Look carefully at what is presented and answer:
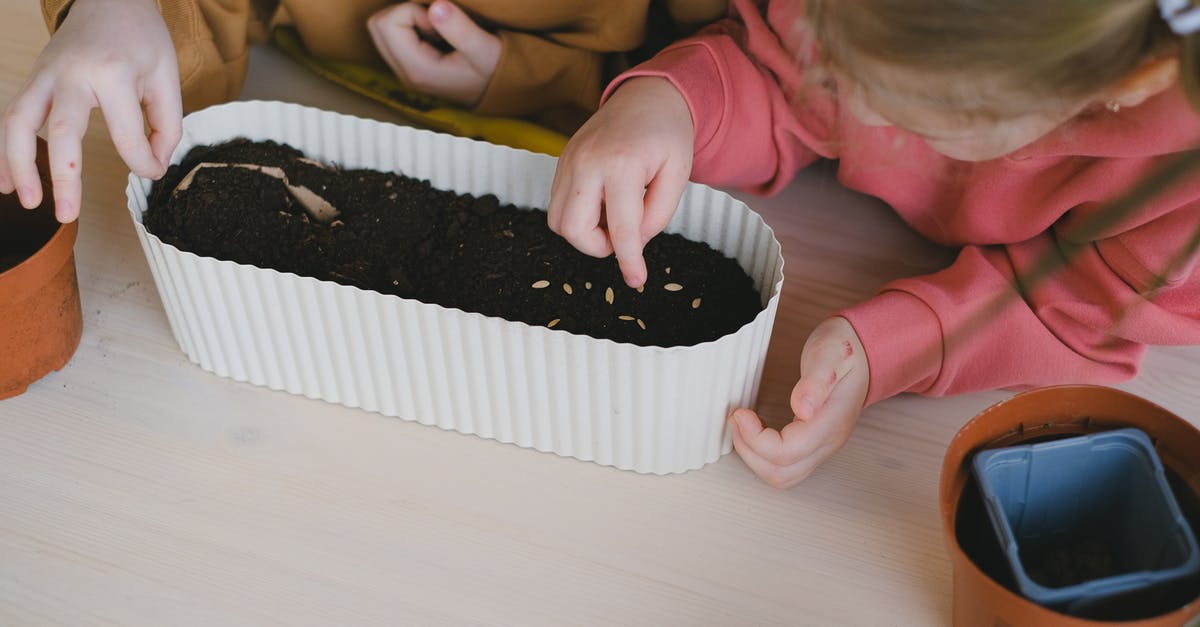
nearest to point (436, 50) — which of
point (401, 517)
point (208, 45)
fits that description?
point (208, 45)

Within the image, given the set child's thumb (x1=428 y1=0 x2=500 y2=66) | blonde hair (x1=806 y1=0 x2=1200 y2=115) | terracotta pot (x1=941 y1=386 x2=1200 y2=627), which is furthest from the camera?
child's thumb (x1=428 y1=0 x2=500 y2=66)

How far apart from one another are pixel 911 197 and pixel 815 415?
8.5 inches

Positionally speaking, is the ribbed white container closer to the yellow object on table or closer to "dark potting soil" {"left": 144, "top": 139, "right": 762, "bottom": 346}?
"dark potting soil" {"left": 144, "top": 139, "right": 762, "bottom": 346}

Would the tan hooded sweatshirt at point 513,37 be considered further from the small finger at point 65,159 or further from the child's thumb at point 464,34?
the small finger at point 65,159

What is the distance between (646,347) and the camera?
21.7 inches

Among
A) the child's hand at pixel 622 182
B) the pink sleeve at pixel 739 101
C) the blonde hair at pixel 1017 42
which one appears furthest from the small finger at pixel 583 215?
the blonde hair at pixel 1017 42

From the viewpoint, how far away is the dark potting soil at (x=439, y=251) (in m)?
0.63

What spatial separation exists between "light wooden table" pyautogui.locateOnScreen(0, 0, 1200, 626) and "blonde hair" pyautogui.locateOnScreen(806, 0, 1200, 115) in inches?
11.2

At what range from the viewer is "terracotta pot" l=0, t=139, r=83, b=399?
2.02 ft

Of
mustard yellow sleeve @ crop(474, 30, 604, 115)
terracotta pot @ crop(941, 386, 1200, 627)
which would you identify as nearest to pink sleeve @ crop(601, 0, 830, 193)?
mustard yellow sleeve @ crop(474, 30, 604, 115)

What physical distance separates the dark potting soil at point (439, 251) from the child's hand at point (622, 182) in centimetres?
3

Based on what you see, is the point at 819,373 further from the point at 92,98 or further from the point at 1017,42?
the point at 92,98

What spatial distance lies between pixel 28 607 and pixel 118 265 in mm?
264

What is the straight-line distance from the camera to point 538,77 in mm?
836
